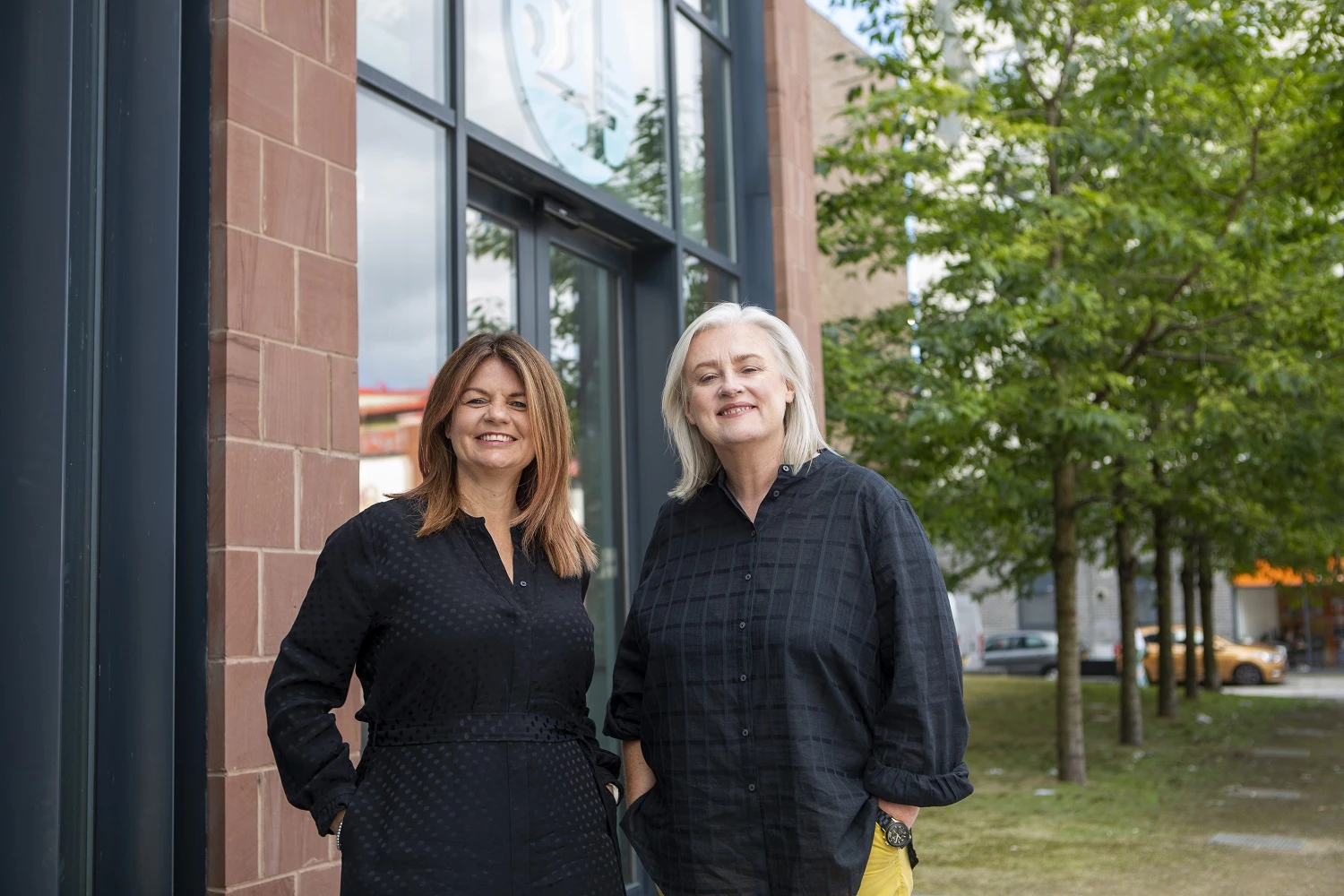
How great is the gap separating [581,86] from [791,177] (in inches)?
63.0

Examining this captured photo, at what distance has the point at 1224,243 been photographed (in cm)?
1147

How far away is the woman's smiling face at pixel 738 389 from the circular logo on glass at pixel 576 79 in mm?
2796

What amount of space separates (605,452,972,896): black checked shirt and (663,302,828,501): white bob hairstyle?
3.3 inches

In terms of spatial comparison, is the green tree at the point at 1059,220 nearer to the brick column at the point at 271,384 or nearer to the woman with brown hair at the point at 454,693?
the brick column at the point at 271,384

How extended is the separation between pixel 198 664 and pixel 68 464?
554mm

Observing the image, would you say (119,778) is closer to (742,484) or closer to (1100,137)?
(742,484)

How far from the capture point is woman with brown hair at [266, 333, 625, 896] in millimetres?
2312

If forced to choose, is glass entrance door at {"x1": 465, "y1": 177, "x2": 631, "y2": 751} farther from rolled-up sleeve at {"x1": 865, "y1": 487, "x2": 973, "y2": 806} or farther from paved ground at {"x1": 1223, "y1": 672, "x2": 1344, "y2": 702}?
paved ground at {"x1": 1223, "y1": 672, "x2": 1344, "y2": 702}

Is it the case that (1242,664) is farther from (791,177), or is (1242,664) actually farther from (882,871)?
(882,871)

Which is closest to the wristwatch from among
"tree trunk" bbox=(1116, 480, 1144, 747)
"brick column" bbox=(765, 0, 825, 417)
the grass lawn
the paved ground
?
"brick column" bbox=(765, 0, 825, 417)

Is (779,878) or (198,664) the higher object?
(198,664)

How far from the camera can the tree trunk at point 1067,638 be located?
42.5 feet

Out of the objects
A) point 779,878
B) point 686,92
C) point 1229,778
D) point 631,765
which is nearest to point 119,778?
point 631,765

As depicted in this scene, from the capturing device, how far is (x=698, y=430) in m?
2.71
